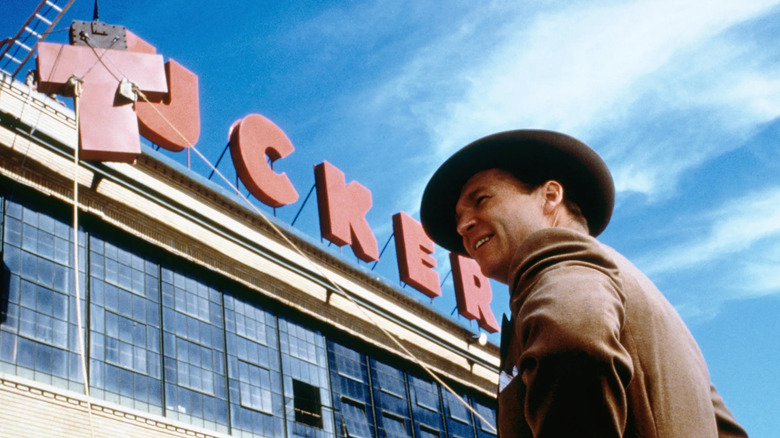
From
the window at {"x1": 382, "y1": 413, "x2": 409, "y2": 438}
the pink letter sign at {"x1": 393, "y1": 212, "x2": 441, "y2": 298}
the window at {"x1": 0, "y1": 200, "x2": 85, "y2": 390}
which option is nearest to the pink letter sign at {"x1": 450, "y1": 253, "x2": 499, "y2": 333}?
the pink letter sign at {"x1": 393, "y1": 212, "x2": 441, "y2": 298}

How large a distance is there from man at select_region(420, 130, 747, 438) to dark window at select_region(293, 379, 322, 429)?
1637 centimetres

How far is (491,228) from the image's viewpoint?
204 centimetres

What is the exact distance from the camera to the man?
4.32 ft

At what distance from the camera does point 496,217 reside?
6.66ft

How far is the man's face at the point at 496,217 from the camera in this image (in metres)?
2.00

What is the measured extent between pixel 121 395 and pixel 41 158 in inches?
165

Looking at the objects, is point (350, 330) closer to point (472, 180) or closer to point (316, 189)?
point (316, 189)

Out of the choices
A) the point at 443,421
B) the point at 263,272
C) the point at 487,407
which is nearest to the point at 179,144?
the point at 263,272

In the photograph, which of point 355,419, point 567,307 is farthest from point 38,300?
point 567,307

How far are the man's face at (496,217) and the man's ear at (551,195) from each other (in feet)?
0.04

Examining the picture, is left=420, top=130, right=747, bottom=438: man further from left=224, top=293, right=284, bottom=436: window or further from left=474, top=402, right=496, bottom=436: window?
left=474, top=402, right=496, bottom=436: window

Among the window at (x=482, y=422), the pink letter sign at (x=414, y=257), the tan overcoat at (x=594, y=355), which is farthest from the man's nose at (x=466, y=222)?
the window at (x=482, y=422)

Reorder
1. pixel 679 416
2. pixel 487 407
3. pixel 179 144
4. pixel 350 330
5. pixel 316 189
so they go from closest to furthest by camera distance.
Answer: pixel 679 416 < pixel 179 144 < pixel 350 330 < pixel 316 189 < pixel 487 407

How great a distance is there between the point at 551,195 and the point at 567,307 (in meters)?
0.79
